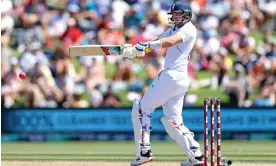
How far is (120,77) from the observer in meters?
14.6

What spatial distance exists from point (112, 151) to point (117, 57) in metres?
3.66

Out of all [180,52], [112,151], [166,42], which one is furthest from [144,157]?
[112,151]

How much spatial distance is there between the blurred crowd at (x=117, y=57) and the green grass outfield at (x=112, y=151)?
4.09 ft

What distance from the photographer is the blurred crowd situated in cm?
1419

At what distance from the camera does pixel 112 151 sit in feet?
37.7

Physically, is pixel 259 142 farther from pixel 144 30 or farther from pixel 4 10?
pixel 4 10

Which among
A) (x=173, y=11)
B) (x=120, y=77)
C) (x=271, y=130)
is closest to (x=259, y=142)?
(x=271, y=130)

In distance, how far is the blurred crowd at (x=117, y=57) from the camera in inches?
559

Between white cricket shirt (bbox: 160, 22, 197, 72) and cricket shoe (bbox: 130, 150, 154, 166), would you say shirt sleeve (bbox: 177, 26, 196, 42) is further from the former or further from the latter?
cricket shoe (bbox: 130, 150, 154, 166)

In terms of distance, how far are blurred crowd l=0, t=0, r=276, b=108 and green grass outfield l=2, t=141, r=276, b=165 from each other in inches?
49.0

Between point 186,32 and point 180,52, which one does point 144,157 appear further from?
point 186,32

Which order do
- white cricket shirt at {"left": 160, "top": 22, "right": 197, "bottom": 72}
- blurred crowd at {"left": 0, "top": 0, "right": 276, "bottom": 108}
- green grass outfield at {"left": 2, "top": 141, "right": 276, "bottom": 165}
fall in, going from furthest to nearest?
blurred crowd at {"left": 0, "top": 0, "right": 276, "bottom": 108} → green grass outfield at {"left": 2, "top": 141, "right": 276, "bottom": 165} → white cricket shirt at {"left": 160, "top": 22, "right": 197, "bottom": 72}

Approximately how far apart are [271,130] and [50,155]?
160 inches

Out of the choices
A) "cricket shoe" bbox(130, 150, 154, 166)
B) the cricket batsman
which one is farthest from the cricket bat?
"cricket shoe" bbox(130, 150, 154, 166)
